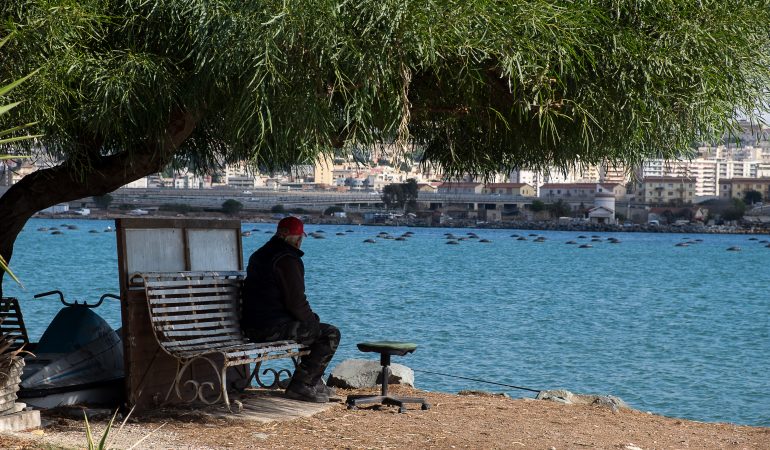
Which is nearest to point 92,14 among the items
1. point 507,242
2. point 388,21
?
point 388,21

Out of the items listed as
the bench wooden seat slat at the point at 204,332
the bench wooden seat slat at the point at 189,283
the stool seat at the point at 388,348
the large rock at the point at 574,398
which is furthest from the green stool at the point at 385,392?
the large rock at the point at 574,398

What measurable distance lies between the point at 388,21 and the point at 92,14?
1.93 m

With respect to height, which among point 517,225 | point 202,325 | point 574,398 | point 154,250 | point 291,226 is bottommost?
point 517,225

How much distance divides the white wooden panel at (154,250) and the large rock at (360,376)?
276cm

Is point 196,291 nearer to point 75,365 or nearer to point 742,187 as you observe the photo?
point 75,365

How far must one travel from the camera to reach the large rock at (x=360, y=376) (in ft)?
33.3

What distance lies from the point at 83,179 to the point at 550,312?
138ft

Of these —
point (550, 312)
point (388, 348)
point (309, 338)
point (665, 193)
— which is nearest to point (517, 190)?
point (665, 193)

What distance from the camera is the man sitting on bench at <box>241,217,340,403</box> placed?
755 cm

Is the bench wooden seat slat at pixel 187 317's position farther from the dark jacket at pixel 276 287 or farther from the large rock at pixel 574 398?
the large rock at pixel 574 398

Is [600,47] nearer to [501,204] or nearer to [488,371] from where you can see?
[488,371]

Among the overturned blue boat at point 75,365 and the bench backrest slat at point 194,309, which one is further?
the overturned blue boat at point 75,365

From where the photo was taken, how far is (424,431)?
739cm

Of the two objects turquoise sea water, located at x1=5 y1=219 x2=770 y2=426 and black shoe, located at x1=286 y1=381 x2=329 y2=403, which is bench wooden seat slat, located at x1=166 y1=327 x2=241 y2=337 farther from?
turquoise sea water, located at x1=5 y1=219 x2=770 y2=426
